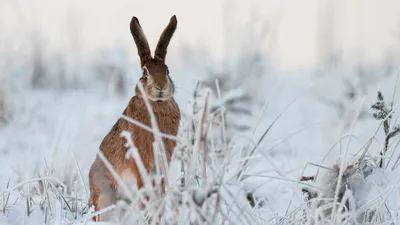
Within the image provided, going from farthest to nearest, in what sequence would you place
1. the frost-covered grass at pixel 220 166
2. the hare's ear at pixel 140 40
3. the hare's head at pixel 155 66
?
the hare's ear at pixel 140 40 → the hare's head at pixel 155 66 → the frost-covered grass at pixel 220 166

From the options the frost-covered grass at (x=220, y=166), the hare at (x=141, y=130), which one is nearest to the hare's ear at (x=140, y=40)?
the hare at (x=141, y=130)

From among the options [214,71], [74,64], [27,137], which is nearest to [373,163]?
[27,137]

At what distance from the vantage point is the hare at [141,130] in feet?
11.9

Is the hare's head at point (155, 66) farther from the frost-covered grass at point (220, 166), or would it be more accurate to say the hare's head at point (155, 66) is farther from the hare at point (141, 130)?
the frost-covered grass at point (220, 166)

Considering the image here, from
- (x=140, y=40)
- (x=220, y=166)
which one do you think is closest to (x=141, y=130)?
(x=140, y=40)

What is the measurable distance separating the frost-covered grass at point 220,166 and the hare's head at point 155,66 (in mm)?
198

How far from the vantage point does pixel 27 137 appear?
754 cm

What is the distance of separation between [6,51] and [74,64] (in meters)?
2.14

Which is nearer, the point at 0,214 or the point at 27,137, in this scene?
Answer: the point at 0,214

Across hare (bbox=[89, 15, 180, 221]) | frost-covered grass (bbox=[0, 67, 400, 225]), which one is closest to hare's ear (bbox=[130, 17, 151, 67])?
hare (bbox=[89, 15, 180, 221])

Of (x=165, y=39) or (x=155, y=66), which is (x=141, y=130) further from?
(x=165, y=39)

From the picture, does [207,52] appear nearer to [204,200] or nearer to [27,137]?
[27,137]

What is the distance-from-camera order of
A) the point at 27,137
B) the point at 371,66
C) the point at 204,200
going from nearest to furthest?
1. the point at 204,200
2. the point at 27,137
3. the point at 371,66

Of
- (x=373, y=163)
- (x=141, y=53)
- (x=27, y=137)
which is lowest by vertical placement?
(x=27, y=137)
